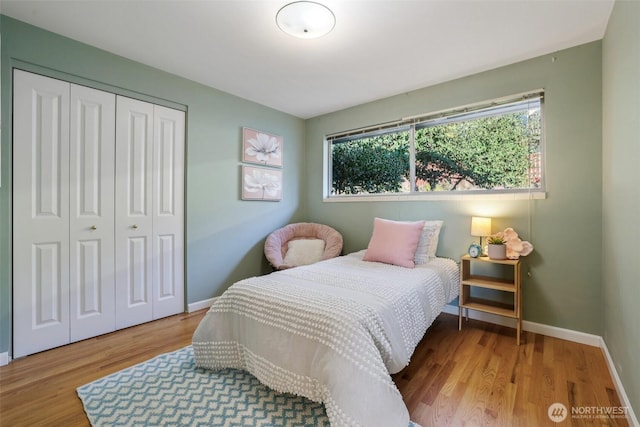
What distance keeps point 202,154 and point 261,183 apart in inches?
30.5

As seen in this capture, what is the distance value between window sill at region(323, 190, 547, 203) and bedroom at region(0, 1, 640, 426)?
0.18 feet

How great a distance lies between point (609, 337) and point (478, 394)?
111 cm

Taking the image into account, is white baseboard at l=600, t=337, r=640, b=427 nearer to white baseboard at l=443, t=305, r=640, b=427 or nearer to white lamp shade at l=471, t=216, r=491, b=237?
white baseboard at l=443, t=305, r=640, b=427

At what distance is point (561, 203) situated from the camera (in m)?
2.25

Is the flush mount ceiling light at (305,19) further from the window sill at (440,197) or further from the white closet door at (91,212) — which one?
the window sill at (440,197)

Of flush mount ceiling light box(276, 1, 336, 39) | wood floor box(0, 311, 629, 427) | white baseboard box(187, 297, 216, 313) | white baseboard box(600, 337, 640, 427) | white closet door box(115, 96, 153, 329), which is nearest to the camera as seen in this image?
white baseboard box(600, 337, 640, 427)

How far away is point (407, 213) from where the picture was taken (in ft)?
10.1

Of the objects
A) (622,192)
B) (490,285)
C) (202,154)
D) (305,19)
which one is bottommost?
(490,285)

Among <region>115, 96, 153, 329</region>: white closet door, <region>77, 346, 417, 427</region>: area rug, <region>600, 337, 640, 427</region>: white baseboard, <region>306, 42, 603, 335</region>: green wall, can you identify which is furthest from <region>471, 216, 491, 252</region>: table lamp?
<region>115, 96, 153, 329</region>: white closet door

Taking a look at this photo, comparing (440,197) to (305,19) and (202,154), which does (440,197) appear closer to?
(305,19)

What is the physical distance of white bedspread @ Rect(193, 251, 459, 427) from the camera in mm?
1186

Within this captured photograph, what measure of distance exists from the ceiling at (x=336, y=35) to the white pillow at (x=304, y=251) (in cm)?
184

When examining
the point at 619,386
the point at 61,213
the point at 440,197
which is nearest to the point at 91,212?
the point at 61,213

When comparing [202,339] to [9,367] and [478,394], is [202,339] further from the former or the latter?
[478,394]
